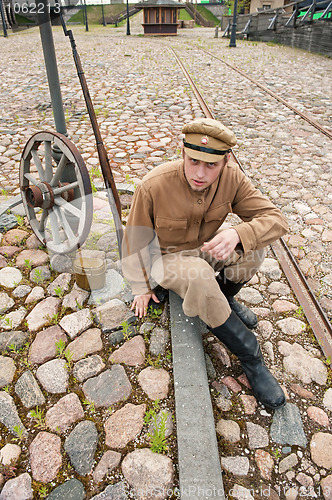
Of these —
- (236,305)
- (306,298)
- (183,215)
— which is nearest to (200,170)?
(183,215)

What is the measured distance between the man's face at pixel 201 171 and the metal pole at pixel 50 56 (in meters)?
1.59

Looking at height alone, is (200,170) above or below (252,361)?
above

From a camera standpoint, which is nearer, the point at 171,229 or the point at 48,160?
the point at 171,229

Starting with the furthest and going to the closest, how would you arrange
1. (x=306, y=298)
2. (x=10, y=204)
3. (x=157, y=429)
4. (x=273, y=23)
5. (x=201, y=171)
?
(x=273, y=23) → (x=10, y=204) → (x=306, y=298) → (x=201, y=171) → (x=157, y=429)

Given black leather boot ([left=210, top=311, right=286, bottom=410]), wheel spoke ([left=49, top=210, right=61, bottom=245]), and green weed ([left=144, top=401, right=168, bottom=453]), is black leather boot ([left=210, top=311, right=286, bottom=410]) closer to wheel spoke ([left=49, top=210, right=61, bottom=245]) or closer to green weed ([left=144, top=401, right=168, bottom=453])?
green weed ([left=144, top=401, right=168, bottom=453])

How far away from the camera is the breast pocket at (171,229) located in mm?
2525

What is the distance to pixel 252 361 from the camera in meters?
2.34

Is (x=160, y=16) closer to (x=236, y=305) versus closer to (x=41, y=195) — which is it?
(x=41, y=195)

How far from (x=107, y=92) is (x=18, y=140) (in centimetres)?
431

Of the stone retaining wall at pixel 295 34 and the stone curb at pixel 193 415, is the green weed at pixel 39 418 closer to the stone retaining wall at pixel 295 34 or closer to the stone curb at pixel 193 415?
the stone curb at pixel 193 415

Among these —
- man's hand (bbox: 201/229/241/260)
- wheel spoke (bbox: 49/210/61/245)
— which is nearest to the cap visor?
man's hand (bbox: 201/229/241/260)

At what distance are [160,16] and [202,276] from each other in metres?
33.2

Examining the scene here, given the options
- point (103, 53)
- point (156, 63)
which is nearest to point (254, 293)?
point (156, 63)

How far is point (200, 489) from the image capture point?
1771 mm
